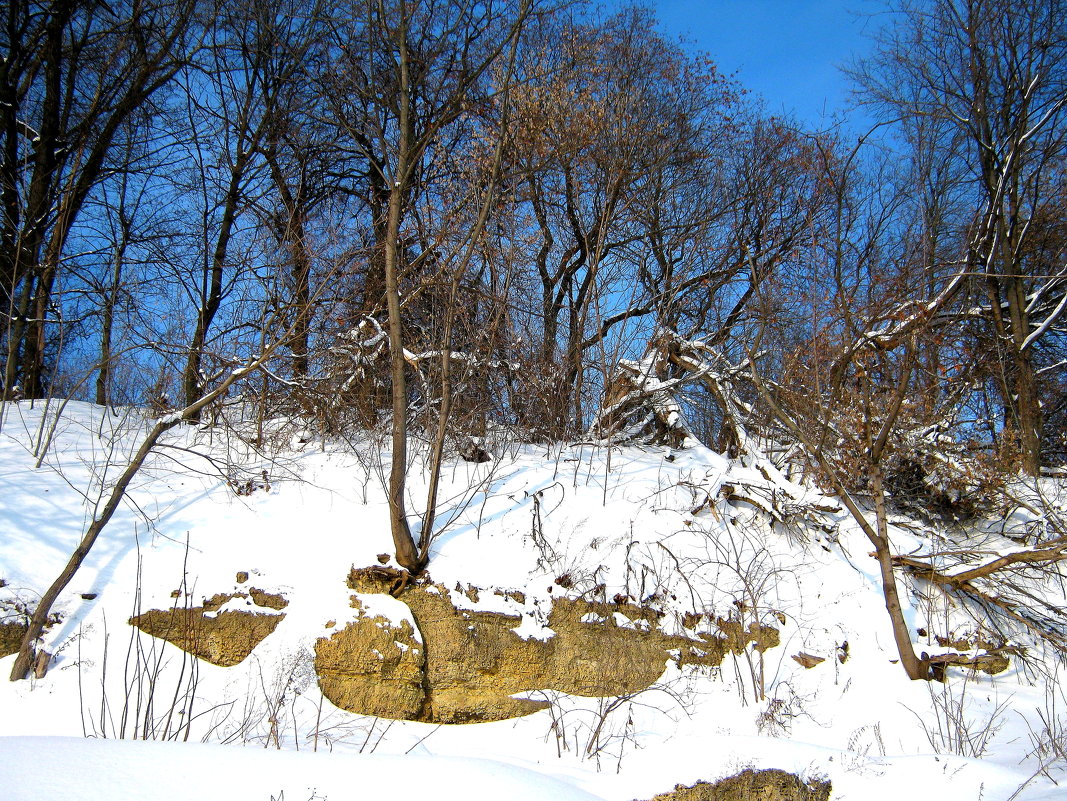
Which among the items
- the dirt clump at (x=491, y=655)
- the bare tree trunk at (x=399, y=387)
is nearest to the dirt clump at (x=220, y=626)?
the dirt clump at (x=491, y=655)

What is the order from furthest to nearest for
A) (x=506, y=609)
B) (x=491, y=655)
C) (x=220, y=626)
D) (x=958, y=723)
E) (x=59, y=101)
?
(x=59, y=101) → (x=506, y=609) → (x=491, y=655) → (x=220, y=626) → (x=958, y=723)

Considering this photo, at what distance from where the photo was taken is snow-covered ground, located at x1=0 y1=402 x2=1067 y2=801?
13.1 feet

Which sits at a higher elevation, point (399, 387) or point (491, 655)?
point (399, 387)

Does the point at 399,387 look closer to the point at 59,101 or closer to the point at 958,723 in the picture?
the point at 958,723

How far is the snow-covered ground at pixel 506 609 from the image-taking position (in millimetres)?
3998

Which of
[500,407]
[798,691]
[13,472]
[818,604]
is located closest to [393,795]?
[798,691]

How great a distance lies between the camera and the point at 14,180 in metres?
10.4

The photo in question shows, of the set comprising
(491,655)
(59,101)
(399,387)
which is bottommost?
(491,655)

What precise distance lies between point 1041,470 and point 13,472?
13.8 meters

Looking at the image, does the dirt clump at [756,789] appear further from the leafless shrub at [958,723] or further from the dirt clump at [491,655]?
the dirt clump at [491,655]

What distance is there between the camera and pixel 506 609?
6.75 meters

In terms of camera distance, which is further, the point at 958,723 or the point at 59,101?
the point at 59,101

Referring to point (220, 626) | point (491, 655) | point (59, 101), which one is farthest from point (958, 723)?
point (59, 101)

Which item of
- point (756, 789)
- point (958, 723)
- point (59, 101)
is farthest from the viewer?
point (59, 101)
